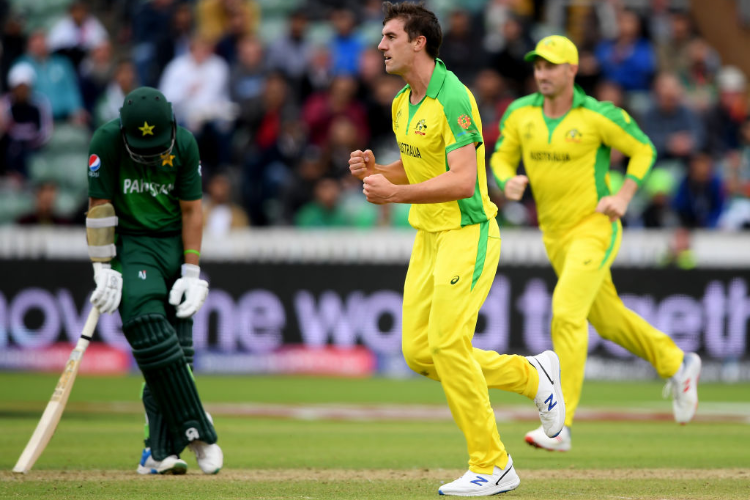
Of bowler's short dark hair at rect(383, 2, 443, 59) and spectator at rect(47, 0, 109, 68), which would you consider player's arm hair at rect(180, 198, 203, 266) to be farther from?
spectator at rect(47, 0, 109, 68)

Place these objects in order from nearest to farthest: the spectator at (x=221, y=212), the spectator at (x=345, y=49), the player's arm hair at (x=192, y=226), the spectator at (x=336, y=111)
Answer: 1. the player's arm hair at (x=192, y=226)
2. the spectator at (x=221, y=212)
3. the spectator at (x=336, y=111)
4. the spectator at (x=345, y=49)

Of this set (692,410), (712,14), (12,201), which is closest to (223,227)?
(12,201)

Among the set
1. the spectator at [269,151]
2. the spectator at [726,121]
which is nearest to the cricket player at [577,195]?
the spectator at [269,151]

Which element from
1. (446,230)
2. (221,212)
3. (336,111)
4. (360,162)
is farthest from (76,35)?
(446,230)

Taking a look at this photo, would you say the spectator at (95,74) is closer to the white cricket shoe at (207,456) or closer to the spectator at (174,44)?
the spectator at (174,44)

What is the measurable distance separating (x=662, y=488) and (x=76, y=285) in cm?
939

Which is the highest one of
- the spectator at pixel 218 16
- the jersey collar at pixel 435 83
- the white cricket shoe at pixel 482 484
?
the spectator at pixel 218 16

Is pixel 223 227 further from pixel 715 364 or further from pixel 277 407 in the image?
Result: pixel 715 364

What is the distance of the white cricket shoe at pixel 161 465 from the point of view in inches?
278

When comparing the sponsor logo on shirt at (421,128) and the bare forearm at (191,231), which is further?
the bare forearm at (191,231)

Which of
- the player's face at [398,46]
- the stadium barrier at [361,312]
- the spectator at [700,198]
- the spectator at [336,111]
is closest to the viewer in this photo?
the player's face at [398,46]

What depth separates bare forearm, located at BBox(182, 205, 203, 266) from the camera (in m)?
7.21

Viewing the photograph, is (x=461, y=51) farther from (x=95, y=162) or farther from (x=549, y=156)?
(x=95, y=162)

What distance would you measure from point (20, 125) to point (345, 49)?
16.2 ft
